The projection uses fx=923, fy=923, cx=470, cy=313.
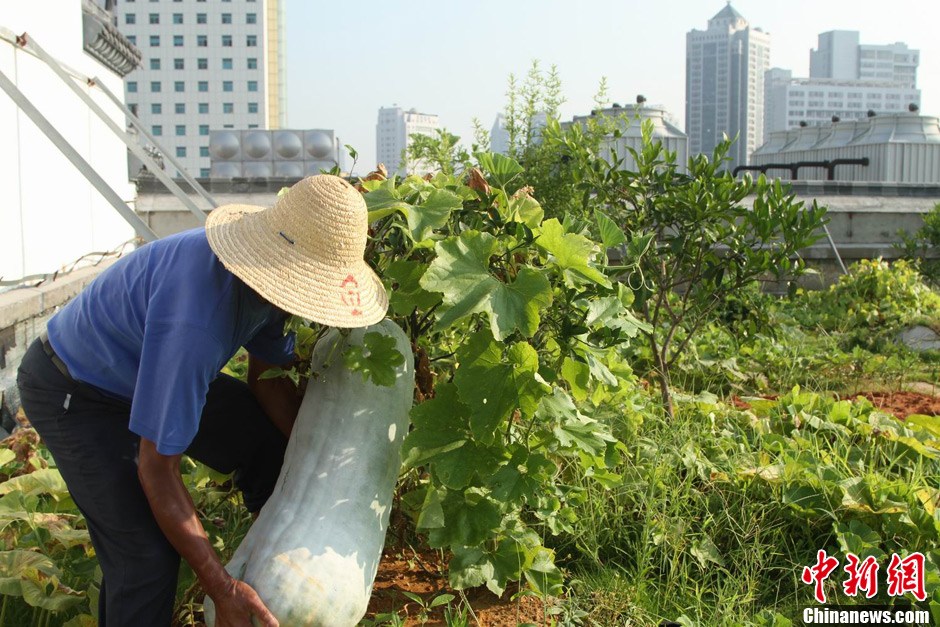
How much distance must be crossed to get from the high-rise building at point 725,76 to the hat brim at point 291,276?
15467cm

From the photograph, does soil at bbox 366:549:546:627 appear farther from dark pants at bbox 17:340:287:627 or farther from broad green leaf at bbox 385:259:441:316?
broad green leaf at bbox 385:259:441:316

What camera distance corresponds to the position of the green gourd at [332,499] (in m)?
2.40

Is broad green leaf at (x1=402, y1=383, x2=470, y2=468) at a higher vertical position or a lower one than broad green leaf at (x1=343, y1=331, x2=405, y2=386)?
lower

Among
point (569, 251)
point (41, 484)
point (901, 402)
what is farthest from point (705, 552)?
point (901, 402)

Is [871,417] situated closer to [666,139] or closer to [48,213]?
[48,213]

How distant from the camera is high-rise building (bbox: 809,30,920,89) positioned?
173000 millimetres

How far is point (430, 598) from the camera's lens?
2908 mm

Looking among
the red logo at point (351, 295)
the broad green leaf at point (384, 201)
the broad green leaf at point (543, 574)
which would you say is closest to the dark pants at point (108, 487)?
the red logo at point (351, 295)

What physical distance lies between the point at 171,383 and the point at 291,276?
1.28 feet

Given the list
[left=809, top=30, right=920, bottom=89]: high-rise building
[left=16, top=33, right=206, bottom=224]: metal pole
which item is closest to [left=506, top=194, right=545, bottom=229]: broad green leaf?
[left=16, top=33, right=206, bottom=224]: metal pole

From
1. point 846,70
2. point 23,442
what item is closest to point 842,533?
point 23,442

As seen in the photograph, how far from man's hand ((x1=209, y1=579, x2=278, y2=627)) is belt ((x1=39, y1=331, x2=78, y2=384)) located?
0.74m

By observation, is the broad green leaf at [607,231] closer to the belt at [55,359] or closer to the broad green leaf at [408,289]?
the broad green leaf at [408,289]

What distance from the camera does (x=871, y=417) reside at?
3988 mm
